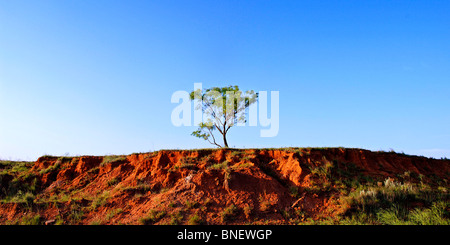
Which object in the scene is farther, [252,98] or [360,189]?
[252,98]

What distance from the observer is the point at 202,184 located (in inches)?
496

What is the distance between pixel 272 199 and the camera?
37.7 feet

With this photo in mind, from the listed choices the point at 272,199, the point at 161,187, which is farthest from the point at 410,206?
the point at 161,187

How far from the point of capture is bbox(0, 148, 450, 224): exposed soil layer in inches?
434

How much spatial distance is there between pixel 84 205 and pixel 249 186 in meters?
8.39

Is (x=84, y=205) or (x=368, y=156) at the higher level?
(x=368, y=156)

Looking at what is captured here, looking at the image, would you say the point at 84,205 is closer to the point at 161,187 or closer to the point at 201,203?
the point at 161,187

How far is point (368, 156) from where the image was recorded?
15023 mm

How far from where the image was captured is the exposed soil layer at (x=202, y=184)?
11.0 m

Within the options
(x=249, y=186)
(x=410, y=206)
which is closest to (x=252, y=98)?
(x=249, y=186)
